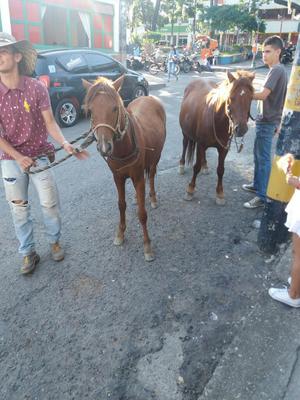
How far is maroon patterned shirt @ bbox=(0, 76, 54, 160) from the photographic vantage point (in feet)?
9.00

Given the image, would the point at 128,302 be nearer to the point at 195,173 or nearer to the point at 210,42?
the point at 195,173

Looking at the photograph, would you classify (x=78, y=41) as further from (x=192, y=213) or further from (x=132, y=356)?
(x=132, y=356)

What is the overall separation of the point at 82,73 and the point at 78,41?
35.7 ft

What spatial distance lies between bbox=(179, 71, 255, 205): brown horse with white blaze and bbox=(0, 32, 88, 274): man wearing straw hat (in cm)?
188

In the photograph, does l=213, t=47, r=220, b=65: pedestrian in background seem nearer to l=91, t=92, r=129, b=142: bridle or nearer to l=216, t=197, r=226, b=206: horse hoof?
l=216, t=197, r=226, b=206: horse hoof

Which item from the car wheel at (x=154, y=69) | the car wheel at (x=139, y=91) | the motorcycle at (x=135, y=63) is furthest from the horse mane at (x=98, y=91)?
the motorcycle at (x=135, y=63)

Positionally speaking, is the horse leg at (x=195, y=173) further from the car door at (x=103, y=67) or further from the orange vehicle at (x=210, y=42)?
the orange vehicle at (x=210, y=42)

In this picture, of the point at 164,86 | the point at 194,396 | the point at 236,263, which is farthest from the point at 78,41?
the point at 194,396

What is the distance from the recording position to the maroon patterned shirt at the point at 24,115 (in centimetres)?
274

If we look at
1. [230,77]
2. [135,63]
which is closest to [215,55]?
[135,63]

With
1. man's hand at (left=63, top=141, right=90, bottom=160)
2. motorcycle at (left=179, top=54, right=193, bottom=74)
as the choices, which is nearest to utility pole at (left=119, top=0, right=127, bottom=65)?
motorcycle at (left=179, top=54, right=193, bottom=74)

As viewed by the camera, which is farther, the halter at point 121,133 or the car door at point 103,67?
the car door at point 103,67

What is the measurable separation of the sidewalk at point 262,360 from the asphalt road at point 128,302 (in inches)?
3.4

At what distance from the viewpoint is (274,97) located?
3934 millimetres
